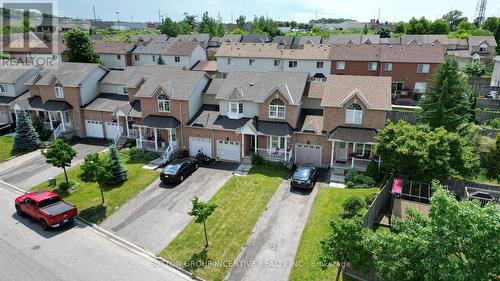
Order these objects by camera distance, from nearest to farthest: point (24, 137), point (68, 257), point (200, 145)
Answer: point (68, 257) < point (200, 145) < point (24, 137)

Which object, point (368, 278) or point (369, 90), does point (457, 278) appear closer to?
point (368, 278)

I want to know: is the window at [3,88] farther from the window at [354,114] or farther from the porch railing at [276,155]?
the window at [354,114]

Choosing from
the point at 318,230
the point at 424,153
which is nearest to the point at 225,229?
the point at 318,230

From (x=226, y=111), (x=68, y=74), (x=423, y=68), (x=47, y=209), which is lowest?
(x=47, y=209)

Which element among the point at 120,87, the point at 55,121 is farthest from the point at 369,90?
the point at 55,121

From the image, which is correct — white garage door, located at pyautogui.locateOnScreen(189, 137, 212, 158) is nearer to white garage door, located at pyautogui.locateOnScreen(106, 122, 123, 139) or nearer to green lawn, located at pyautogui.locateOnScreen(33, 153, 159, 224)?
green lawn, located at pyautogui.locateOnScreen(33, 153, 159, 224)

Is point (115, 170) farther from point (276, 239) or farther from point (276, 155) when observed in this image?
point (276, 239)
